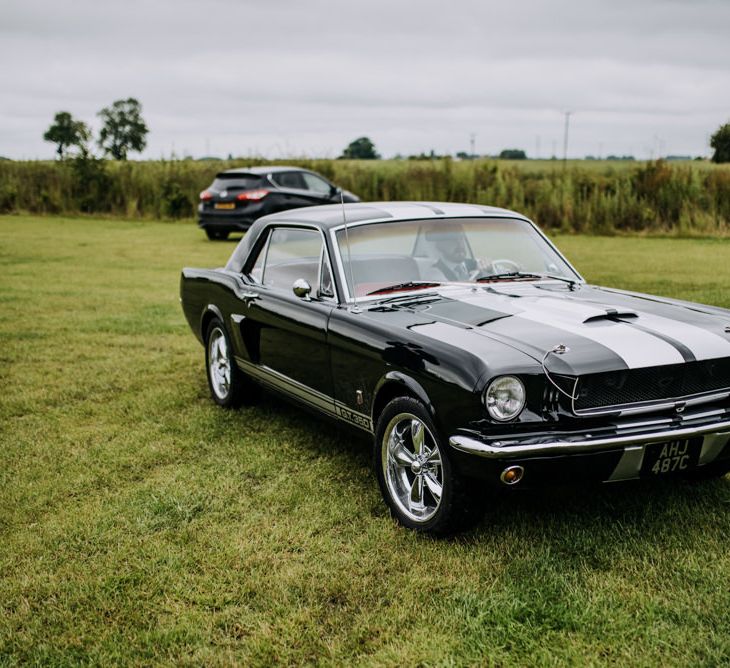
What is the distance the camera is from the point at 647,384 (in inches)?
140

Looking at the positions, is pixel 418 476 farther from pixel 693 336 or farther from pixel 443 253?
pixel 443 253

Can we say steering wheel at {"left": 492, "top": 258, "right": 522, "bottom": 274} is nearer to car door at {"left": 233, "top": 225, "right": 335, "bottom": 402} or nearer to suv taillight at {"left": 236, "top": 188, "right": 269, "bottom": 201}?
car door at {"left": 233, "top": 225, "right": 335, "bottom": 402}

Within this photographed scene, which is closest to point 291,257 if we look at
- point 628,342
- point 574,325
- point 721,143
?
point 574,325

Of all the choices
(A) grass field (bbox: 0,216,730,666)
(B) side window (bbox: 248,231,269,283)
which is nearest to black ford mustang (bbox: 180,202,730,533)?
(B) side window (bbox: 248,231,269,283)

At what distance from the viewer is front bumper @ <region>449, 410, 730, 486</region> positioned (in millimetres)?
3324

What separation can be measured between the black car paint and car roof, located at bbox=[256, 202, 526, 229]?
0.05m

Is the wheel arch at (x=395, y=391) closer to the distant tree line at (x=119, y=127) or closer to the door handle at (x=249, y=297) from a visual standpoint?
the door handle at (x=249, y=297)

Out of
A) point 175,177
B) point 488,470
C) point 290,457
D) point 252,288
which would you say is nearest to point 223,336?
point 252,288

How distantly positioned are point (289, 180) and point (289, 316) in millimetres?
13318

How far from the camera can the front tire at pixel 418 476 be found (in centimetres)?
358

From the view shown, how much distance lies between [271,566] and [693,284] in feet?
30.0

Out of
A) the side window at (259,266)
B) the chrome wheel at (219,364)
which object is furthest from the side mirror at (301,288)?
the chrome wheel at (219,364)

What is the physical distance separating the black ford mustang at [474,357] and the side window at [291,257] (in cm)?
2

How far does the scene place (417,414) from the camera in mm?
3691
